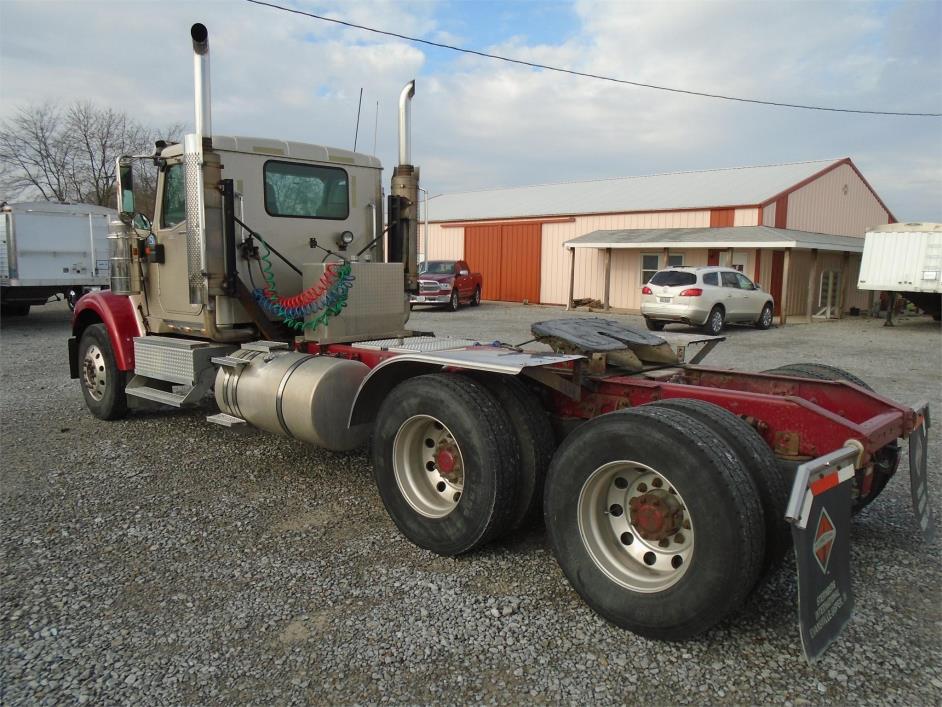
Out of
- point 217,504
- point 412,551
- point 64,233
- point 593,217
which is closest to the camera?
point 412,551

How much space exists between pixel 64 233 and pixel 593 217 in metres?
17.9

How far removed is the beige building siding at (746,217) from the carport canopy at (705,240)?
0.38 metres

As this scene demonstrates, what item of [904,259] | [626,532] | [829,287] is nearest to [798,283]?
[829,287]

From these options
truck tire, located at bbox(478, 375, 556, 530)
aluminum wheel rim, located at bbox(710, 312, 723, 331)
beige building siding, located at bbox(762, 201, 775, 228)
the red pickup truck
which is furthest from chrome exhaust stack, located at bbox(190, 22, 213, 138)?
beige building siding, located at bbox(762, 201, 775, 228)

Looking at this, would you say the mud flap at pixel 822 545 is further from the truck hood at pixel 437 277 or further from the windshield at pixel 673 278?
the truck hood at pixel 437 277

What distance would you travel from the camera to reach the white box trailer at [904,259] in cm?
1956

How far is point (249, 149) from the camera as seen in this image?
19.5 feet

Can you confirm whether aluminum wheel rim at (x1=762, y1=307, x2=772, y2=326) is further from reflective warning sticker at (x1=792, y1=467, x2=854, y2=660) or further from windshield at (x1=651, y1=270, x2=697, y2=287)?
reflective warning sticker at (x1=792, y1=467, x2=854, y2=660)

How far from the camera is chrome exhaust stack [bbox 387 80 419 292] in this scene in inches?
263

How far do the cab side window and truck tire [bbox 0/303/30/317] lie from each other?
52.2 ft

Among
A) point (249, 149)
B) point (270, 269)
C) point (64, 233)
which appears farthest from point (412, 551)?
point (64, 233)

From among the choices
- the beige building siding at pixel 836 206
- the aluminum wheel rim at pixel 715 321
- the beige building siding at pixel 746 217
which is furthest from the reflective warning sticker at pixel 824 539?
the beige building siding at pixel 836 206

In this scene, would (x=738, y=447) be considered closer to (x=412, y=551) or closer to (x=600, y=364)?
(x=600, y=364)

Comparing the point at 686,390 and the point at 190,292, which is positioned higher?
the point at 190,292
